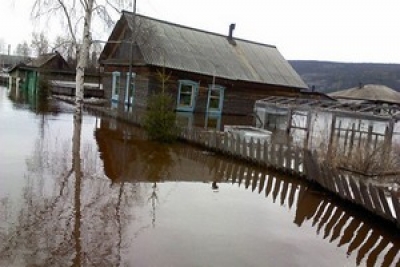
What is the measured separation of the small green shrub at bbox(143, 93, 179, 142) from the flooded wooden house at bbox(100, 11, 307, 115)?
8822 millimetres

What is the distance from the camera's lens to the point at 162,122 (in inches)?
579

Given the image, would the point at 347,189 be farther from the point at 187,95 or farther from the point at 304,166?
the point at 187,95

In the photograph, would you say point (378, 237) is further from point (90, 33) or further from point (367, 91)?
point (367, 91)

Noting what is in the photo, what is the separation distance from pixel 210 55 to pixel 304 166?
20116mm

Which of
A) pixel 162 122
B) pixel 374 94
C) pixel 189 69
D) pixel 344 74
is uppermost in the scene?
pixel 344 74

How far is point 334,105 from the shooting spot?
18.8m

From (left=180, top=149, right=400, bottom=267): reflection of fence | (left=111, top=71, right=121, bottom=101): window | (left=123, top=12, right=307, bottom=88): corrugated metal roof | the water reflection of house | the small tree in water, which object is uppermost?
(left=123, top=12, right=307, bottom=88): corrugated metal roof

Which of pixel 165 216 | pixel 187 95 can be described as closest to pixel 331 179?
pixel 165 216

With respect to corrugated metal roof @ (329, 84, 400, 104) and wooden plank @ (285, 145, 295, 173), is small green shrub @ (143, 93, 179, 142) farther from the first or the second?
corrugated metal roof @ (329, 84, 400, 104)

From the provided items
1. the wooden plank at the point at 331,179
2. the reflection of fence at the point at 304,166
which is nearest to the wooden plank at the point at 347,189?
the reflection of fence at the point at 304,166

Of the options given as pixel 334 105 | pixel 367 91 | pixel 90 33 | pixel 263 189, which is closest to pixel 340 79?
pixel 367 91

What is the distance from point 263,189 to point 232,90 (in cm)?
2049

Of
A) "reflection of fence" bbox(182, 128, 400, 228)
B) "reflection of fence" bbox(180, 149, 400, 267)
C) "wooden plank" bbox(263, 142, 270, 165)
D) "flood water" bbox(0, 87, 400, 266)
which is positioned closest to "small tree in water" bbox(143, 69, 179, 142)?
"reflection of fence" bbox(182, 128, 400, 228)

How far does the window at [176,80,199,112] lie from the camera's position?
26.9 m
